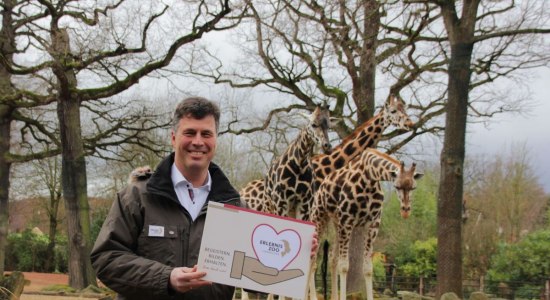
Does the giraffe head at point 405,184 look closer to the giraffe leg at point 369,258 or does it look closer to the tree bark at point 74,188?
the giraffe leg at point 369,258

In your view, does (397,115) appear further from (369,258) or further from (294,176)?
(369,258)

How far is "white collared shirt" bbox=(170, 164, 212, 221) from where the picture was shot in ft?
9.46

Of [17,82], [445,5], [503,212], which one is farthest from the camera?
[503,212]

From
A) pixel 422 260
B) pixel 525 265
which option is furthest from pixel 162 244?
pixel 422 260

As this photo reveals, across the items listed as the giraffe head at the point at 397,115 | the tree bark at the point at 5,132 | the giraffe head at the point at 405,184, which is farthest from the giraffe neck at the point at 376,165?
the tree bark at the point at 5,132

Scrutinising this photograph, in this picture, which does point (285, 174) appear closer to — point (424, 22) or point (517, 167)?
point (424, 22)

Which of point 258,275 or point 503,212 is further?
point 503,212

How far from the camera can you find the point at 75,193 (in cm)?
1459

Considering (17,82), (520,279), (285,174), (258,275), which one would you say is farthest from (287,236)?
(17,82)

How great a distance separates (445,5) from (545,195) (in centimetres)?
2334

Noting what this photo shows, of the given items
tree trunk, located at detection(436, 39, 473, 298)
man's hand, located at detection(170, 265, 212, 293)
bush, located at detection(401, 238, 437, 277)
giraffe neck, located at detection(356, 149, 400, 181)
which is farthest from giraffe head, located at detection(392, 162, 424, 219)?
bush, located at detection(401, 238, 437, 277)

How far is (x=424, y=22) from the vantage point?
11.6 m

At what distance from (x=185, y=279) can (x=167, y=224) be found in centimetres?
31

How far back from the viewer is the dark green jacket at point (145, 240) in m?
2.69
